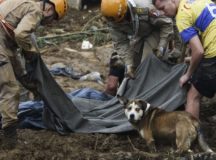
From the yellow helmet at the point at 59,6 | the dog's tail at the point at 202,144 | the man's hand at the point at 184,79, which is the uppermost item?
the yellow helmet at the point at 59,6

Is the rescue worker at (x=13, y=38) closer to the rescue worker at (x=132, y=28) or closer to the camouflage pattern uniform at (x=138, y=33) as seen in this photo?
the rescue worker at (x=132, y=28)

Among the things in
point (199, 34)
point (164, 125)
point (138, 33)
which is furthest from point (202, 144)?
point (138, 33)

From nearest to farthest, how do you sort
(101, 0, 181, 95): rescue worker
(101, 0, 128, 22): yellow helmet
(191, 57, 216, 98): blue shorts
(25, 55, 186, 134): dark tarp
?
1. (191, 57, 216, 98): blue shorts
2. (25, 55, 186, 134): dark tarp
3. (101, 0, 128, 22): yellow helmet
4. (101, 0, 181, 95): rescue worker

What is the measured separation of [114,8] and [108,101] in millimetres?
1238

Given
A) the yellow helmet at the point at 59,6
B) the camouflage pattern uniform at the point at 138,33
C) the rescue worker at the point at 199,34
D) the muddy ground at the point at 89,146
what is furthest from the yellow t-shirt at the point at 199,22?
the camouflage pattern uniform at the point at 138,33

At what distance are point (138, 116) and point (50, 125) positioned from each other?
116 cm

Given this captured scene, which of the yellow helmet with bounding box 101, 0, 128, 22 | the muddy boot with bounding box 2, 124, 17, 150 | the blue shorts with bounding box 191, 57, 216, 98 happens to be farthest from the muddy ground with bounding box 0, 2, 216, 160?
the yellow helmet with bounding box 101, 0, 128, 22

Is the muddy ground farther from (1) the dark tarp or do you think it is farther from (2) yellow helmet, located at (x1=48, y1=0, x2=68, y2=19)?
Answer: (2) yellow helmet, located at (x1=48, y1=0, x2=68, y2=19)

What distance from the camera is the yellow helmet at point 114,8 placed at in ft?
25.6

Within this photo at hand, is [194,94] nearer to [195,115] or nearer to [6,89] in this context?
[195,115]

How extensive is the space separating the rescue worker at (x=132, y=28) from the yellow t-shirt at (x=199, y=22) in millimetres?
1520

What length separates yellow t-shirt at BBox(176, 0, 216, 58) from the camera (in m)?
6.37

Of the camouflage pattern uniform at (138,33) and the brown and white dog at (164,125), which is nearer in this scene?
the brown and white dog at (164,125)

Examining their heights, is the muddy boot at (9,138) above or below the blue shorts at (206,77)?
below
